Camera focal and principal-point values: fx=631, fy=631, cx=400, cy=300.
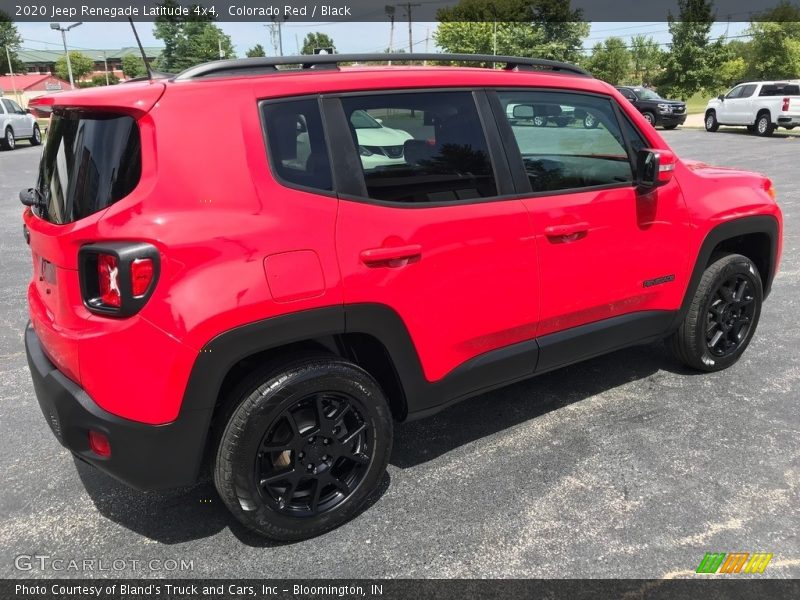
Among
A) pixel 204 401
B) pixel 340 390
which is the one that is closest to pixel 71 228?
pixel 204 401

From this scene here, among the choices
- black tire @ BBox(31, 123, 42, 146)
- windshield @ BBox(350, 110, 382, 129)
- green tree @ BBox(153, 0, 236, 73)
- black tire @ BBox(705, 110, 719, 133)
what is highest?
green tree @ BBox(153, 0, 236, 73)

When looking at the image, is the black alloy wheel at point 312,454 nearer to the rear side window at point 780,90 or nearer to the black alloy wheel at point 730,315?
the black alloy wheel at point 730,315

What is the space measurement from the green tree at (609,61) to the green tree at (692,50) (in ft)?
55.9

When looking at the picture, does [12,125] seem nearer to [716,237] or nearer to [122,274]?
[122,274]

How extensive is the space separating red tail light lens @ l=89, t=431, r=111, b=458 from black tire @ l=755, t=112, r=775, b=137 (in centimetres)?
2420

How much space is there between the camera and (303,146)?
2.40 metres

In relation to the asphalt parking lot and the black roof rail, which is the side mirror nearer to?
the black roof rail

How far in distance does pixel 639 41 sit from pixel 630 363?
229 feet

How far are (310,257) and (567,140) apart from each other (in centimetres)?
163

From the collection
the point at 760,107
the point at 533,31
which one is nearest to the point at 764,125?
the point at 760,107

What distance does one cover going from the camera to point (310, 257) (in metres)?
2.32

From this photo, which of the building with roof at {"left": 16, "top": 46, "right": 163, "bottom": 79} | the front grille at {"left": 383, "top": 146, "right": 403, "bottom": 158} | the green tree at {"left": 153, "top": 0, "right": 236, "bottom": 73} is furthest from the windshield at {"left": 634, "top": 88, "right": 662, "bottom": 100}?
the building with roof at {"left": 16, "top": 46, "right": 163, "bottom": 79}

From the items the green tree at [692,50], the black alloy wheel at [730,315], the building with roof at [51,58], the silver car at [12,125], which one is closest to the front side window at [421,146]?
the black alloy wheel at [730,315]

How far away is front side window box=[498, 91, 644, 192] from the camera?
9.85 ft
